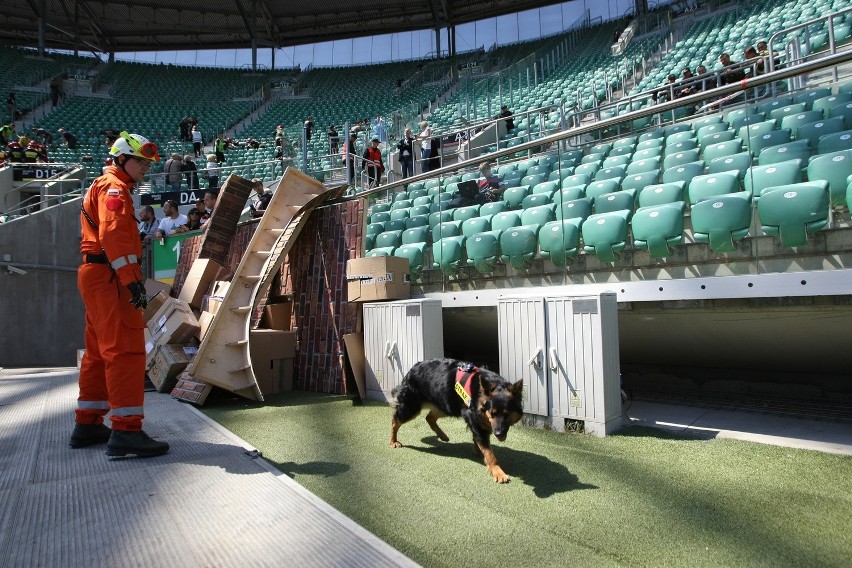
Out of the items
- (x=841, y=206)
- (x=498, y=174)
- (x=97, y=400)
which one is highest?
(x=498, y=174)

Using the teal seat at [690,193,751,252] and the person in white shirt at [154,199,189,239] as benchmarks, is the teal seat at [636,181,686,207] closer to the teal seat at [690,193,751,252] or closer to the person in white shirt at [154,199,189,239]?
the teal seat at [690,193,751,252]

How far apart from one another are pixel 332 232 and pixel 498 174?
2.20 metres

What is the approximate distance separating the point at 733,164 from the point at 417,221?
3.22 metres

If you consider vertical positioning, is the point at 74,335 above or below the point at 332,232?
below

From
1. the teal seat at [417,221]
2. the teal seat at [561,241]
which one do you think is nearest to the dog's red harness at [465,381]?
the teal seat at [561,241]

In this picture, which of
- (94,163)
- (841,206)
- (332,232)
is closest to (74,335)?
(94,163)

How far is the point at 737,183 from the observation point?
3920mm

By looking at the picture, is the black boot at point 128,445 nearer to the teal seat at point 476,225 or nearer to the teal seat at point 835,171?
the teal seat at point 476,225

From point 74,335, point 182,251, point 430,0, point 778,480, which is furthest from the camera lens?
point 430,0

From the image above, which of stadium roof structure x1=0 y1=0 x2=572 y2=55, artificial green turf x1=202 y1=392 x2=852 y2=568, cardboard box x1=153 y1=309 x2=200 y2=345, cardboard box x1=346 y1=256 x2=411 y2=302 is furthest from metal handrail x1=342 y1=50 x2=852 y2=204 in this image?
stadium roof structure x1=0 y1=0 x2=572 y2=55

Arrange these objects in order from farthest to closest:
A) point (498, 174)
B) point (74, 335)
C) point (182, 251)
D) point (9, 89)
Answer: point (9, 89)
point (74, 335)
point (182, 251)
point (498, 174)

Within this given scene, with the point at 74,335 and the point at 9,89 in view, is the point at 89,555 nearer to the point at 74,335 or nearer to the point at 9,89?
the point at 74,335

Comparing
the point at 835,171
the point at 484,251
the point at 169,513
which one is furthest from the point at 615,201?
the point at 169,513

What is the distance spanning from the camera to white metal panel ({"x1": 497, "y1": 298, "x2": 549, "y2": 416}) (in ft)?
13.2
